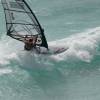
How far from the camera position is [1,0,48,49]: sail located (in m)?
67.1

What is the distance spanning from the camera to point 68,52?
71375 millimetres

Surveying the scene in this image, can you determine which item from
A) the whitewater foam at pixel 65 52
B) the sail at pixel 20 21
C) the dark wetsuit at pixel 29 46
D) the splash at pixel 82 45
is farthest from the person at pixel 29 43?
the splash at pixel 82 45

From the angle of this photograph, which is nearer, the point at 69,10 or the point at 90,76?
the point at 90,76

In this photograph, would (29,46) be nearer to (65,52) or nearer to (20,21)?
(20,21)

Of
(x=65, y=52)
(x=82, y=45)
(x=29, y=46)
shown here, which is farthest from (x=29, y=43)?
(x=82, y=45)

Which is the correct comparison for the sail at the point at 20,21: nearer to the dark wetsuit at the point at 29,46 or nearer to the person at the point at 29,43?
the person at the point at 29,43

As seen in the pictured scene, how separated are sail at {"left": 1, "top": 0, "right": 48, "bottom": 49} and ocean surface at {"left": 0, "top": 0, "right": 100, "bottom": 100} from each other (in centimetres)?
225

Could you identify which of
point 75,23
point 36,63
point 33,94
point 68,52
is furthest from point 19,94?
point 75,23

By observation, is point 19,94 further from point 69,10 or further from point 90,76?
point 69,10

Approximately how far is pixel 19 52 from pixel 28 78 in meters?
5.42

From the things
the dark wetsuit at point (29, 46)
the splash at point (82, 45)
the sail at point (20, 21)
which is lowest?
the splash at point (82, 45)

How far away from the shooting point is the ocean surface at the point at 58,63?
62.8 m

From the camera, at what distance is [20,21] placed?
225 feet

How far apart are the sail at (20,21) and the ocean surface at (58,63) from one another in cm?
225
